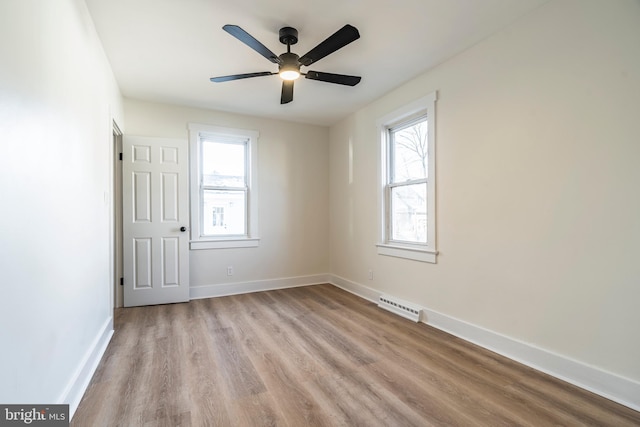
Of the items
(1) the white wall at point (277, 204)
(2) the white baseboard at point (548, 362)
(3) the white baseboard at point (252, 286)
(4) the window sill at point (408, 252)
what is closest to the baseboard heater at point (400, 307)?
(2) the white baseboard at point (548, 362)

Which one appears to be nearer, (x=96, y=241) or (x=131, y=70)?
(x=96, y=241)

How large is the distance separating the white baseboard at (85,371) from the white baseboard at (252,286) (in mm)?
1427

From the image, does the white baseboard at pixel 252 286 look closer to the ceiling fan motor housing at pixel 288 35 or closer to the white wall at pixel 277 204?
the white wall at pixel 277 204

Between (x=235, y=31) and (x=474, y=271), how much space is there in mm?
2693

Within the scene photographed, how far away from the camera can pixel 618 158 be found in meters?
1.87

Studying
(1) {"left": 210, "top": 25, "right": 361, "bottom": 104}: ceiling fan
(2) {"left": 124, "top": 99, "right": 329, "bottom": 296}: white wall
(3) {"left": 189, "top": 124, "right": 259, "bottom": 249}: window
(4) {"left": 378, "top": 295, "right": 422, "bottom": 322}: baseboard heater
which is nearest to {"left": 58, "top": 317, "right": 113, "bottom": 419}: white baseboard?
(2) {"left": 124, "top": 99, "right": 329, "bottom": 296}: white wall

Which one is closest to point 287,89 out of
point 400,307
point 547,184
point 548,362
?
point 547,184

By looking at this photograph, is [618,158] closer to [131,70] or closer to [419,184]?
[419,184]

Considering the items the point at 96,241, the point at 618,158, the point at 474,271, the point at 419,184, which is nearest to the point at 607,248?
the point at 618,158

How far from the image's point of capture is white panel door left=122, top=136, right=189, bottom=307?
3.74 m

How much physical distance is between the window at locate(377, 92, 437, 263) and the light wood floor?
2.97 ft

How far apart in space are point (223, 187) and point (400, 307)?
2915 mm

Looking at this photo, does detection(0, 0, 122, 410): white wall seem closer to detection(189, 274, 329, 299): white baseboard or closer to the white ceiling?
the white ceiling

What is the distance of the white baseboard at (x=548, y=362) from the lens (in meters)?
1.83
